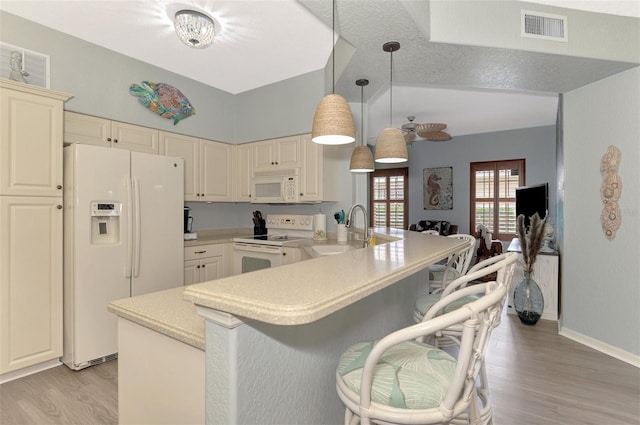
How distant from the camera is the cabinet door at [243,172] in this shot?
423cm

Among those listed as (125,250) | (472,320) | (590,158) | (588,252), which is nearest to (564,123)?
(590,158)

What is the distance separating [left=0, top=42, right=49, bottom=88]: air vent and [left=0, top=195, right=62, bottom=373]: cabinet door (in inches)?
41.2

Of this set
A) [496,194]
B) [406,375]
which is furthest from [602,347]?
[496,194]

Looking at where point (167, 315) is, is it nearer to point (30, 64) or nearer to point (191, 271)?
point (191, 271)

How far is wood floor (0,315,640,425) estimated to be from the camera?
76.8 inches

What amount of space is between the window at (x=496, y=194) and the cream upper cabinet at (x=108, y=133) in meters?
5.85

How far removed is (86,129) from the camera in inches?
118

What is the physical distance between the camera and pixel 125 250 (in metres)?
2.75

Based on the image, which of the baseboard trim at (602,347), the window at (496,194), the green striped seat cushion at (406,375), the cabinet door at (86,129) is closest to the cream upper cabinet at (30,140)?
the cabinet door at (86,129)

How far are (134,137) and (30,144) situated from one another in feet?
3.42

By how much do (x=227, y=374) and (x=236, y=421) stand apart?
0.43ft

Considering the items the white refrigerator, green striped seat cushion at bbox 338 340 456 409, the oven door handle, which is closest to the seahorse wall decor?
green striped seat cushion at bbox 338 340 456 409

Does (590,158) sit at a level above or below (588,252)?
above

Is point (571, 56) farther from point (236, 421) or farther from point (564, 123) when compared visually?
Answer: point (236, 421)
